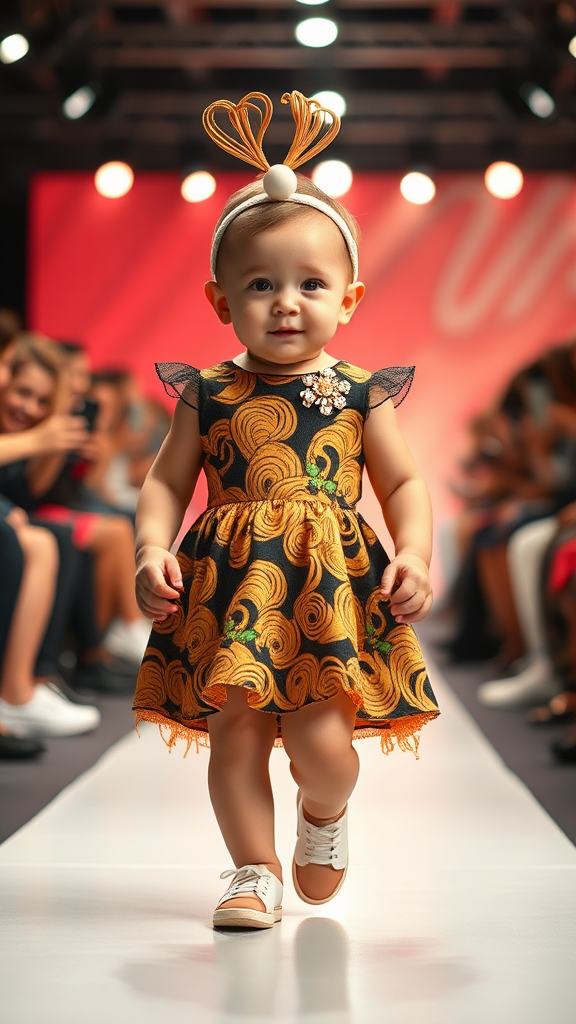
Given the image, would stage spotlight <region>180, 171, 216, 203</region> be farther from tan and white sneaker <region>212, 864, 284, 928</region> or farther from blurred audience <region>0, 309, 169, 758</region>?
tan and white sneaker <region>212, 864, 284, 928</region>

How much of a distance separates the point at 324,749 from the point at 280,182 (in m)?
0.66

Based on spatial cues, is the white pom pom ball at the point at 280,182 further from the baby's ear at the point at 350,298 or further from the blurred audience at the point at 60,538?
the blurred audience at the point at 60,538

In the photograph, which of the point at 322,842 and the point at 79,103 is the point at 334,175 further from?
the point at 322,842

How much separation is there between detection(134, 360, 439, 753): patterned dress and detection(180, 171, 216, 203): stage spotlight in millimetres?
5358

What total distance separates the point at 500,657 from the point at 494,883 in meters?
2.86

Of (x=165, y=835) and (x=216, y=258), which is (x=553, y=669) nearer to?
(x=165, y=835)

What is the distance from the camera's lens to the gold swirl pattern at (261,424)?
1509mm

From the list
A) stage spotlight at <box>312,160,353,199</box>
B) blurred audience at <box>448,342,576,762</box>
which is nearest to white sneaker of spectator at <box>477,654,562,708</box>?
blurred audience at <box>448,342,576,762</box>

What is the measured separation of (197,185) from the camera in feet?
22.0

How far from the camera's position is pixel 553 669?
3.43m

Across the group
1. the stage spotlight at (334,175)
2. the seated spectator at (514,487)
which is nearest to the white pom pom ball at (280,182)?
the seated spectator at (514,487)

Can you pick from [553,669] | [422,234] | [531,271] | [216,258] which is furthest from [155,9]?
[216,258]

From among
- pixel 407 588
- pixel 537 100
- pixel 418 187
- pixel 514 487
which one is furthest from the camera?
pixel 418 187

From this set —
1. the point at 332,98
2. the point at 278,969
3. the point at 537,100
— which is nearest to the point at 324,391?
the point at 278,969
